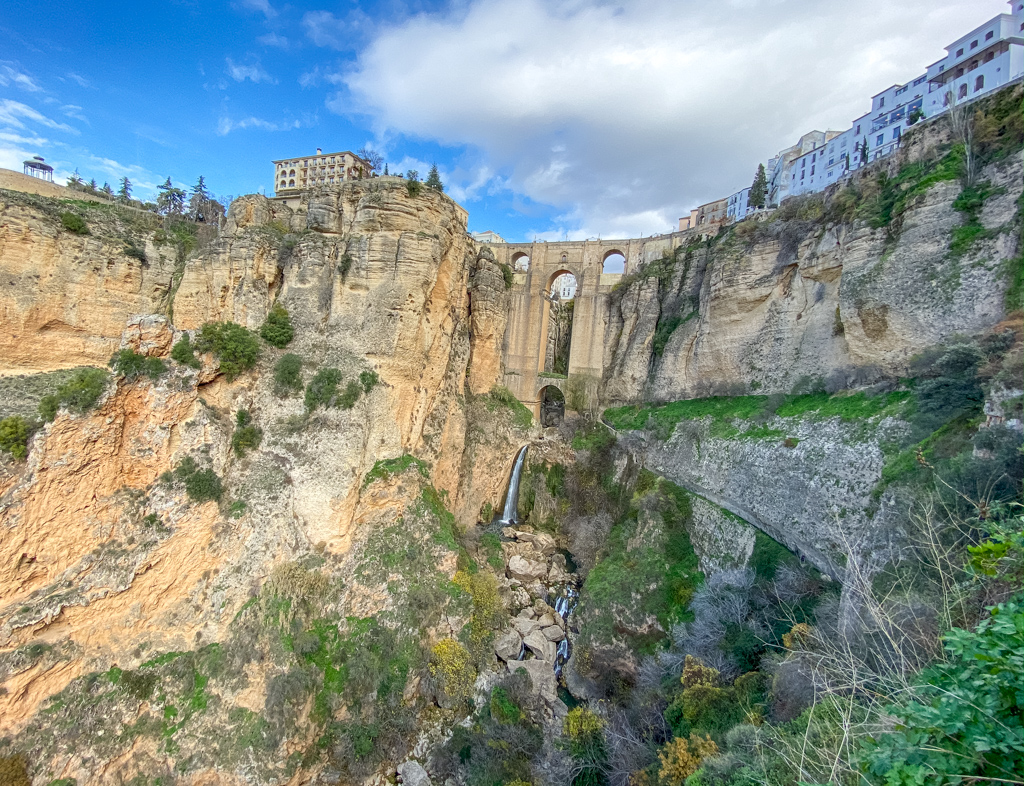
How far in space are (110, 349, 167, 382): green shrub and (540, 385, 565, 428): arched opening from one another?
66.5 feet

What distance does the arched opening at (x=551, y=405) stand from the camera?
29.7m

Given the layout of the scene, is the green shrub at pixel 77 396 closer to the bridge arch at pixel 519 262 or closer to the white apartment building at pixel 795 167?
the bridge arch at pixel 519 262

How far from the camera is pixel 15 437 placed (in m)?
12.5

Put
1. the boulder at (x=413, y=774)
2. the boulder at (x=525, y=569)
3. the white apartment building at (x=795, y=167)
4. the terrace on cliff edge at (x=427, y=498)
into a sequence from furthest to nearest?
the white apartment building at (x=795, y=167), the boulder at (x=525, y=569), the boulder at (x=413, y=774), the terrace on cliff edge at (x=427, y=498)

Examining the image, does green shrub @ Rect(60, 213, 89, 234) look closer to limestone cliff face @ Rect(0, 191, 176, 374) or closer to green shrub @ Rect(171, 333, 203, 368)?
limestone cliff face @ Rect(0, 191, 176, 374)

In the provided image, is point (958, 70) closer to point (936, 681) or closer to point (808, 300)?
point (808, 300)

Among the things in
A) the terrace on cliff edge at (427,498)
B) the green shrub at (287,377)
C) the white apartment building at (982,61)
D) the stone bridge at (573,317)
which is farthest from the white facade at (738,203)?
the green shrub at (287,377)

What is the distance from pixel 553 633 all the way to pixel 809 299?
16660 mm

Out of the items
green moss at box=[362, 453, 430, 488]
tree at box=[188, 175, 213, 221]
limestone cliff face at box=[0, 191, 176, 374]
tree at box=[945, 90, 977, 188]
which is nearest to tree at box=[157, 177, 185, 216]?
tree at box=[188, 175, 213, 221]

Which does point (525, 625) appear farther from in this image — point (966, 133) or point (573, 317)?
point (966, 133)

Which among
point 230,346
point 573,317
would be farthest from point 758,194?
point 230,346

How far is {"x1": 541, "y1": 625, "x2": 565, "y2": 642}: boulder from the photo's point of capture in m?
16.6

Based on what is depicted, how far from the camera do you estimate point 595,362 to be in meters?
27.7

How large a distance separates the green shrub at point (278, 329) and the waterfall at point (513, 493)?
13730 millimetres
